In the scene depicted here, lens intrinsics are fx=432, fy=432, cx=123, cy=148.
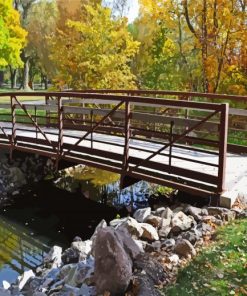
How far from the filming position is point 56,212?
12.0 metres

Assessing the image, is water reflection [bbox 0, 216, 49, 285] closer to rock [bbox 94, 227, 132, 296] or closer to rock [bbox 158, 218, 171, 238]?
rock [bbox 158, 218, 171, 238]

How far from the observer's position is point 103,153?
9.99 m

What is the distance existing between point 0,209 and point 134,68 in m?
21.6

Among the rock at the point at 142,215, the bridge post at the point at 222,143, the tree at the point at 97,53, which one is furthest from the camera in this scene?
the tree at the point at 97,53

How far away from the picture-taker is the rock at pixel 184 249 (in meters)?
5.74

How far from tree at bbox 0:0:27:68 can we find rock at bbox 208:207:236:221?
76.9 feet

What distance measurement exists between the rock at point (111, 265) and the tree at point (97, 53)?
1489 centimetres

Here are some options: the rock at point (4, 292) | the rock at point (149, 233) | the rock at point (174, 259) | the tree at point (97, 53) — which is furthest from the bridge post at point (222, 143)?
the tree at point (97, 53)

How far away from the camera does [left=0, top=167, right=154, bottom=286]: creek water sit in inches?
378

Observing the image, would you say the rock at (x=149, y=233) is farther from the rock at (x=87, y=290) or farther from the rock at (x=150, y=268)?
the rock at (x=87, y=290)

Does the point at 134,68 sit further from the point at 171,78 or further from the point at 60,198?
the point at 60,198

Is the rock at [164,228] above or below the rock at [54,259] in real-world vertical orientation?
above

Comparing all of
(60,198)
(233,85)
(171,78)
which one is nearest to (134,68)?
(171,78)

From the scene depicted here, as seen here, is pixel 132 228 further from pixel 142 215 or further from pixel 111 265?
pixel 111 265
